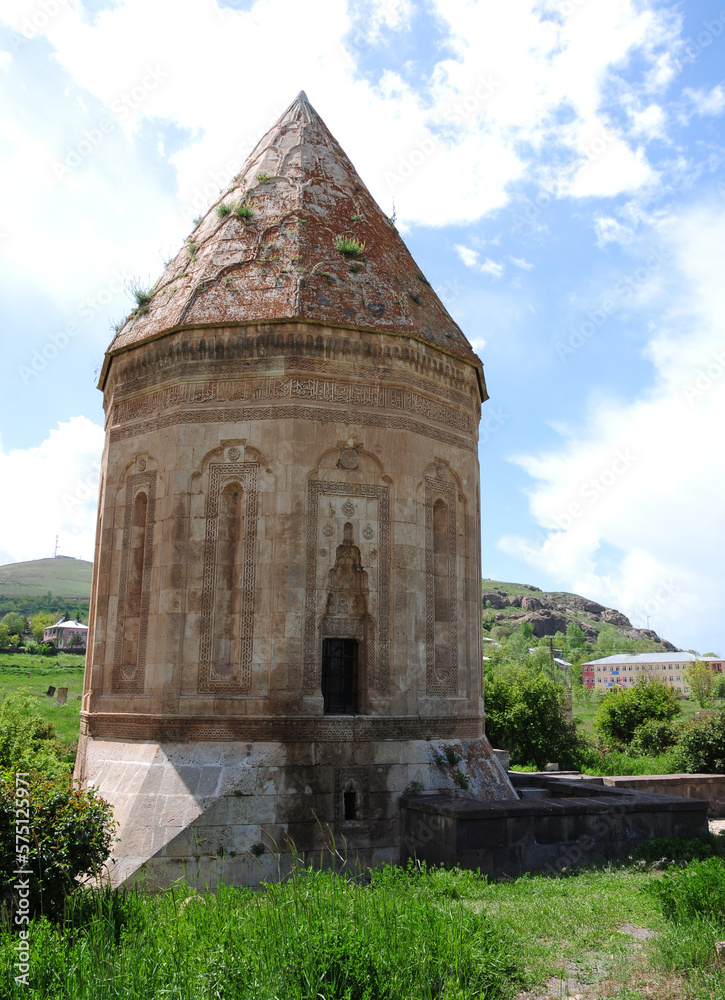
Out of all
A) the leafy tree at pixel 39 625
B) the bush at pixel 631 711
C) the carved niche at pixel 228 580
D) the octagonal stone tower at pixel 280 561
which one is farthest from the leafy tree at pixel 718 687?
the leafy tree at pixel 39 625

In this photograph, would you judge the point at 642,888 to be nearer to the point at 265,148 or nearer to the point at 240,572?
the point at 240,572

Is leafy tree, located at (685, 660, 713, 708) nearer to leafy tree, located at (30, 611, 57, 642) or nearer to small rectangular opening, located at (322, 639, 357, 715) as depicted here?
small rectangular opening, located at (322, 639, 357, 715)

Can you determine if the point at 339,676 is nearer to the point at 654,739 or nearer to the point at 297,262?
the point at 297,262

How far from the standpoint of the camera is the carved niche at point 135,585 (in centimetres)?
1068

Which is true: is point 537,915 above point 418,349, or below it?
below

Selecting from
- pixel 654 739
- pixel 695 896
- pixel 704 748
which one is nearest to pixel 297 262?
pixel 695 896

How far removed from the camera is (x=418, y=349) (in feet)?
37.4

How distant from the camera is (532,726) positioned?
21.8m

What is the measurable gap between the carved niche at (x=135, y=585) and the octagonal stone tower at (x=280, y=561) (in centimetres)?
3

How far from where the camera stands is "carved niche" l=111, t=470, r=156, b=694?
420 inches

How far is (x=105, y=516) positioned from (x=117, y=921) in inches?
252

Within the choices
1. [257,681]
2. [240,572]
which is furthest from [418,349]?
[257,681]

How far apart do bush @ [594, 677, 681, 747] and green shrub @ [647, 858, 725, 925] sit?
19.2 meters

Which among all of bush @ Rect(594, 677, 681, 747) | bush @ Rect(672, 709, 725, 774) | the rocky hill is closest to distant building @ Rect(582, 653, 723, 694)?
the rocky hill
